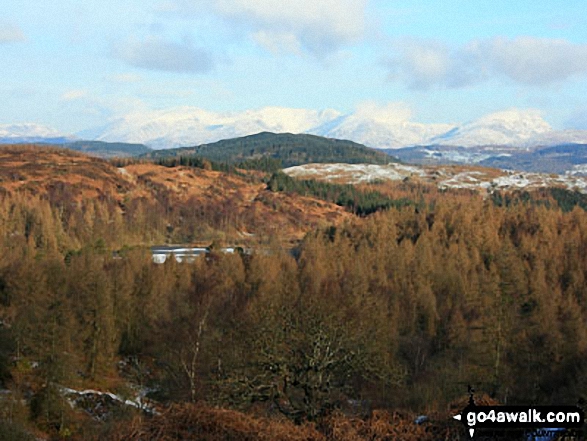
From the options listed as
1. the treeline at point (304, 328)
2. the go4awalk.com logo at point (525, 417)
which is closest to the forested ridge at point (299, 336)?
the treeline at point (304, 328)

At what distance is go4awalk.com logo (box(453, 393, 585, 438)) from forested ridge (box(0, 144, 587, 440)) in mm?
1610

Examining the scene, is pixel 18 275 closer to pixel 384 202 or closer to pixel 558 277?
pixel 558 277

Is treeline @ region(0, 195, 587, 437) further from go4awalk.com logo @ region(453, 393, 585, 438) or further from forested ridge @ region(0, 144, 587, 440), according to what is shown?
go4awalk.com logo @ region(453, 393, 585, 438)

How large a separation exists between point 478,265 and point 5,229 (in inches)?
3692

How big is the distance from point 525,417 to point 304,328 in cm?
1861

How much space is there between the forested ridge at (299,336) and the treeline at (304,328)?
7.5 inches

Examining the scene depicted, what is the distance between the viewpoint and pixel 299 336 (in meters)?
29.0

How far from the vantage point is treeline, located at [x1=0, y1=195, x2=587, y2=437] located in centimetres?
2792

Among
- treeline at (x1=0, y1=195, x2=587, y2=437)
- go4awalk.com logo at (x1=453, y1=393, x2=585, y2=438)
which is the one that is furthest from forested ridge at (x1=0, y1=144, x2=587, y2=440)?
go4awalk.com logo at (x1=453, y1=393, x2=585, y2=438)

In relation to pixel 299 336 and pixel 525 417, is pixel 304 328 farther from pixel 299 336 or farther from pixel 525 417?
pixel 525 417

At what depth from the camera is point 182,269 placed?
79812 millimetres

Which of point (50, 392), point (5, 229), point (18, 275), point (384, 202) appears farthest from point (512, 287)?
point (384, 202)

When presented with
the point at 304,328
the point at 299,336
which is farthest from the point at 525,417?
the point at 304,328

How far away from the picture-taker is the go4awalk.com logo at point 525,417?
11312mm
